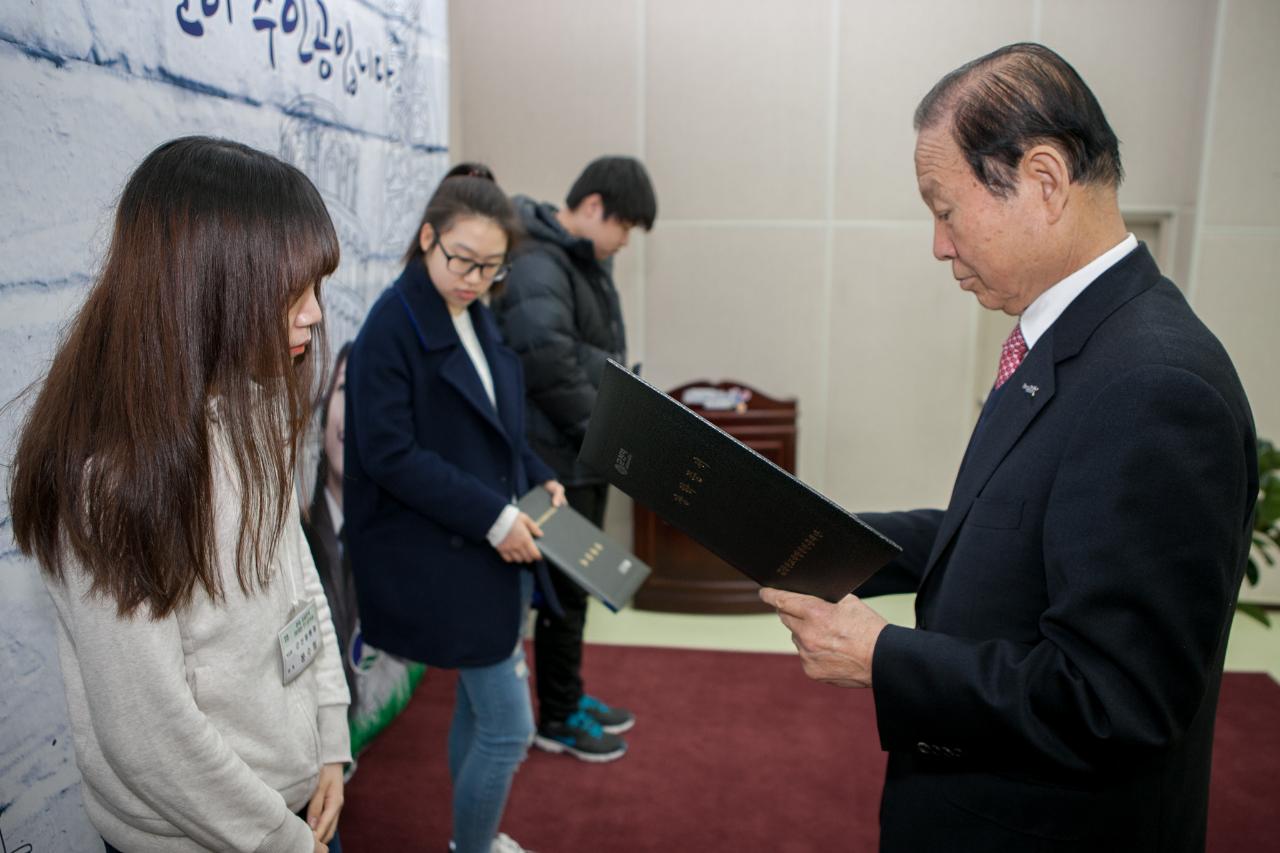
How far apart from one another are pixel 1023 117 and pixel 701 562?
10.4ft

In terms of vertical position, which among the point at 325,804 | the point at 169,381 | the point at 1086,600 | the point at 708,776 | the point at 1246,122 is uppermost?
the point at 1246,122

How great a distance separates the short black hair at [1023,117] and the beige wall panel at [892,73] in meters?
3.21

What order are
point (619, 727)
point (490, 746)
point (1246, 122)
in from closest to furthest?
point (490, 746)
point (619, 727)
point (1246, 122)

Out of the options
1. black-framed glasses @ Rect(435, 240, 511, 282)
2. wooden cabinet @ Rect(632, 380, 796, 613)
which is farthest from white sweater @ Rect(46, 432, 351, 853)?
wooden cabinet @ Rect(632, 380, 796, 613)

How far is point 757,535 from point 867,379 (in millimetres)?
3435

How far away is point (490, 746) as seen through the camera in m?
2.01

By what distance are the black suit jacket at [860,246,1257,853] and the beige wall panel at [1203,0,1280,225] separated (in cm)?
359

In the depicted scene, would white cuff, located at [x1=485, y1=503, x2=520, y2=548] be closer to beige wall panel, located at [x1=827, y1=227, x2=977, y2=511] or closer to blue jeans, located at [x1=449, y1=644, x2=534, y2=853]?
blue jeans, located at [x1=449, y1=644, x2=534, y2=853]

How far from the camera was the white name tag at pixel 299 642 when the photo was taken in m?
1.19

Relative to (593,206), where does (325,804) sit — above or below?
below

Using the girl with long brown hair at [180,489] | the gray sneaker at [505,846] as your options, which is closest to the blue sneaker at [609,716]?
the gray sneaker at [505,846]

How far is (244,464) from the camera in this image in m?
→ 1.08

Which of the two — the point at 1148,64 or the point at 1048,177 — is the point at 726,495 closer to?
the point at 1048,177

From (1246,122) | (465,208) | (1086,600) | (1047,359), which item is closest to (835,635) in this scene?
(1086,600)
